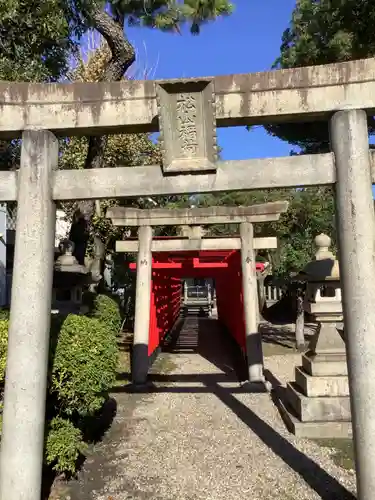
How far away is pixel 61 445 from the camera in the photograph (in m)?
4.23

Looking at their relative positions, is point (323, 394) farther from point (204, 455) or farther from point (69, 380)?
point (69, 380)

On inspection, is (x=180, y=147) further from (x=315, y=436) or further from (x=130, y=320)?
(x=130, y=320)

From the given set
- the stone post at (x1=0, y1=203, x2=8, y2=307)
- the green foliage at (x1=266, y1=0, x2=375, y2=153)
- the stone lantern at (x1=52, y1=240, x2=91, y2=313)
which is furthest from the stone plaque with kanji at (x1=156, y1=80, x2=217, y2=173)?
the stone post at (x1=0, y1=203, x2=8, y2=307)

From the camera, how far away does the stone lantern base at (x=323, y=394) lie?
5.76m

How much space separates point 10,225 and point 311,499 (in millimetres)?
15689

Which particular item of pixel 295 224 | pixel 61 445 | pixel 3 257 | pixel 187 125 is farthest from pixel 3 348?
pixel 295 224

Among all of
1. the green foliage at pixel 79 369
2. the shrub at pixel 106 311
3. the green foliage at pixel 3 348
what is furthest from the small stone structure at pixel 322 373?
the shrub at pixel 106 311

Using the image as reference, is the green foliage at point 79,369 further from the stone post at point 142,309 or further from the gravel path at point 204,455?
the stone post at point 142,309

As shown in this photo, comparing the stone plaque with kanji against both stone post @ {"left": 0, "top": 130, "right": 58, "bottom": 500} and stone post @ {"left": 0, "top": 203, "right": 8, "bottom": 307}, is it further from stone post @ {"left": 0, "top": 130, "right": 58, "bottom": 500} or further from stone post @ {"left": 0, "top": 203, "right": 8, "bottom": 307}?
stone post @ {"left": 0, "top": 203, "right": 8, "bottom": 307}

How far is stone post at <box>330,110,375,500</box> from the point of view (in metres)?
3.48

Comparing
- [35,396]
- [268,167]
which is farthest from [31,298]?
[268,167]

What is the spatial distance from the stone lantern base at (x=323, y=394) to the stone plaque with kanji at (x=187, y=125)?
12.1 feet

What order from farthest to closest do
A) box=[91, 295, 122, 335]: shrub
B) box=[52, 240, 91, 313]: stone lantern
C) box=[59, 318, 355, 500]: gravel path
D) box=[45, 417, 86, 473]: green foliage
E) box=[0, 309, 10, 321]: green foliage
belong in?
box=[91, 295, 122, 335]: shrub < box=[52, 240, 91, 313]: stone lantern < box=[0, 309, 10, 321]: green foliage < box=[59, 318, 355, 500]: gravel path < box=[45, 417, 86, 473]: green foliage

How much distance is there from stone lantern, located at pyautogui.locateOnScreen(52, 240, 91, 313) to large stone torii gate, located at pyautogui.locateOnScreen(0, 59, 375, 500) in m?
2.39
